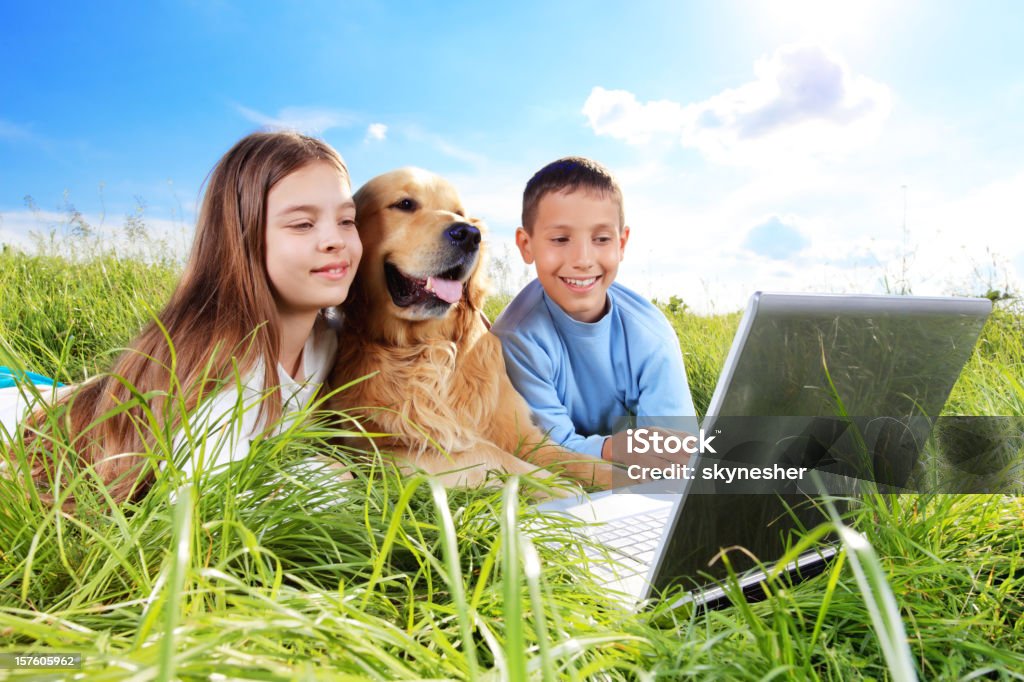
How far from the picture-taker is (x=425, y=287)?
7.24 ft

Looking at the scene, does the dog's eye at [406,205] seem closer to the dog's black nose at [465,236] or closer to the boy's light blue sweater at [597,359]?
the dog's black nose at [465,236]

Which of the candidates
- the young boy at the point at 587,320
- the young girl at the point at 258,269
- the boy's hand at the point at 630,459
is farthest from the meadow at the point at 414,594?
the young boy at the point at 587,320

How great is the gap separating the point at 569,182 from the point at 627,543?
66.6 inches

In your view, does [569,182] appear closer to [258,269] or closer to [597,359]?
[597,359]

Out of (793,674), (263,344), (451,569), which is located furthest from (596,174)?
(451,569)

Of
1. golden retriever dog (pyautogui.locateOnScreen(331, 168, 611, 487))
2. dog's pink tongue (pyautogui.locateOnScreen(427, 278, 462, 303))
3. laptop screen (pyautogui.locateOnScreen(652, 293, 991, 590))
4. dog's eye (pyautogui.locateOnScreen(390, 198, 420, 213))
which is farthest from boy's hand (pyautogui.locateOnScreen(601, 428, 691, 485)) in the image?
dog's eye (pyautogui.locateOnScreen(390, 198, 420, 213))

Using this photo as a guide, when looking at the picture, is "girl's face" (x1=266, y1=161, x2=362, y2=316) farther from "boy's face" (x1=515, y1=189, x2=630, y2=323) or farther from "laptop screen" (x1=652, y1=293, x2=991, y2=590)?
"laptop screen" (x1=652, y1=293, x2=991, y2=590)

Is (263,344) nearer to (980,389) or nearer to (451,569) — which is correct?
(451,569)

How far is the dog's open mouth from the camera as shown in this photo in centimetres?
221

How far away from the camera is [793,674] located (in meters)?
0.91

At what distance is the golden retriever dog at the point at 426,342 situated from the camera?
217 centimetres

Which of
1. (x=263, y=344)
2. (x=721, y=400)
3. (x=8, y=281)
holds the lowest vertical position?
(x=721, y=400)

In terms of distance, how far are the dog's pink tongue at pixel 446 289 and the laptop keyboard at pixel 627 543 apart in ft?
2.98

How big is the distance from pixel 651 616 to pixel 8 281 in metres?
4.22
